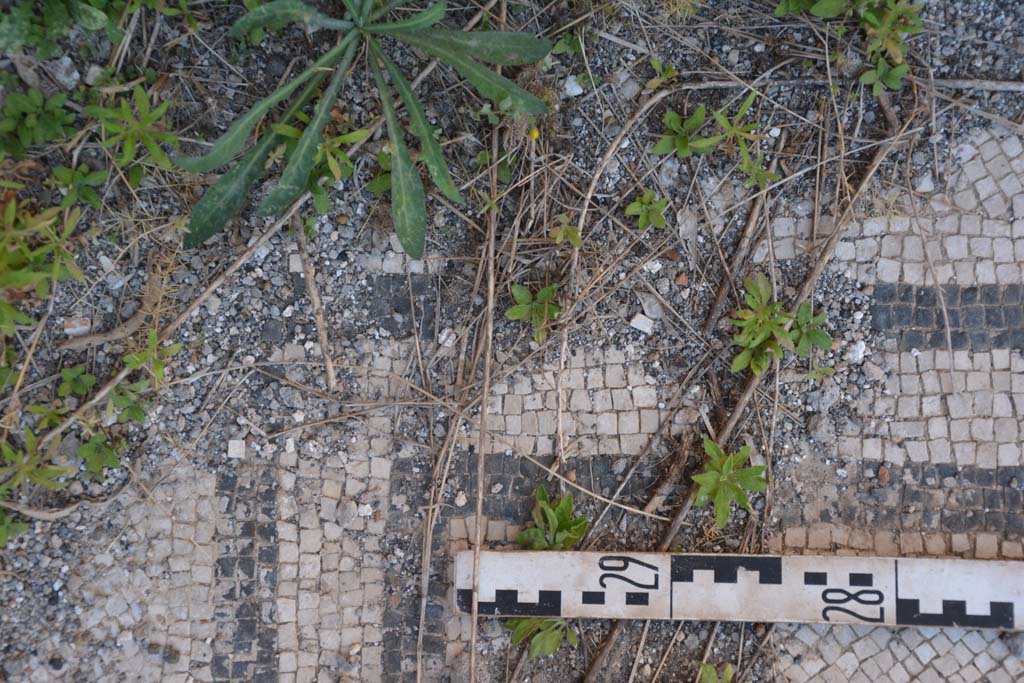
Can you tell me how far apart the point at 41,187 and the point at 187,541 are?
6.68 ft

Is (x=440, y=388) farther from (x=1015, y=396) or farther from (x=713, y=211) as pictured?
(x=1015, y=396)

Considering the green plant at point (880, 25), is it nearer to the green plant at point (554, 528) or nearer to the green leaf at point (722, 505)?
the green leaf at point (722, 505)

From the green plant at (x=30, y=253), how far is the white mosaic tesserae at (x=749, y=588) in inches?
98.3

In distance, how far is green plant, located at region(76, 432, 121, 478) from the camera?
4.08m

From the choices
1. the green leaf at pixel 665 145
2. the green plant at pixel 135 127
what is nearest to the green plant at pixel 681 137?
the green leaf at pixel 665 145

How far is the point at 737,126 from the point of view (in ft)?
13.8

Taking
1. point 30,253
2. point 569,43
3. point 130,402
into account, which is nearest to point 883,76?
point 569,43

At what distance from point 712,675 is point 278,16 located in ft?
13.1

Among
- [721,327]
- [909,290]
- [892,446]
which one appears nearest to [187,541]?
[721,327]

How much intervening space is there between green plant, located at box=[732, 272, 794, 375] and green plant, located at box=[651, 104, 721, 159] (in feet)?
2.57

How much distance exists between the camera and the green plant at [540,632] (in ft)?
13.6

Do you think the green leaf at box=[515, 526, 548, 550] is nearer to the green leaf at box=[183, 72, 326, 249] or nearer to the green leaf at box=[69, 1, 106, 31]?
the green leaf at box=[183, 72, 326, 249]

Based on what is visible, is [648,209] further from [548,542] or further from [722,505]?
[548,542]

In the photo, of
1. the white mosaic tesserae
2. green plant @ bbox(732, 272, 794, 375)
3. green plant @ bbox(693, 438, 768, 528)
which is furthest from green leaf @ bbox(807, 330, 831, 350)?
the white mosaic tesserae
